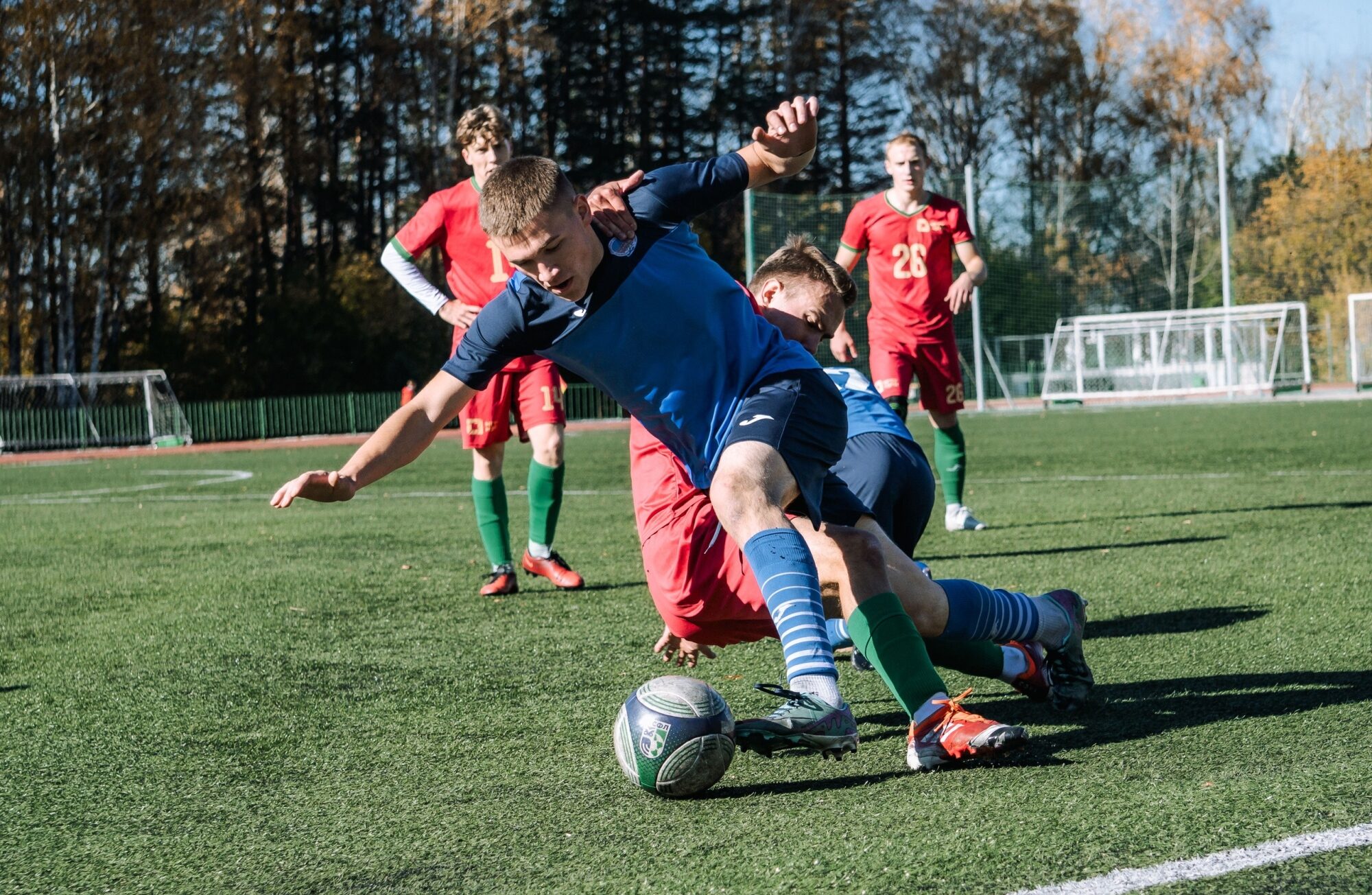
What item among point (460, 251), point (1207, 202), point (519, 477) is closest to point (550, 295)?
point (460, 251)

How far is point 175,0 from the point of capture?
29.7 meters

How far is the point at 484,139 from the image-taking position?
6125mm

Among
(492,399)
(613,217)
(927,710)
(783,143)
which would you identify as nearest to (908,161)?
(492,399)

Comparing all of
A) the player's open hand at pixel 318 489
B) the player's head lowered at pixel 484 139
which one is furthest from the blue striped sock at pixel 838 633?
the player's head lowered at pixel 484 139

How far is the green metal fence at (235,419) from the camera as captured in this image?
27000 millimetres

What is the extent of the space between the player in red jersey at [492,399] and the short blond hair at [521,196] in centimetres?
326

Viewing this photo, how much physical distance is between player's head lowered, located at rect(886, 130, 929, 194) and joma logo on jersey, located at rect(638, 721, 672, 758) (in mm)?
5431

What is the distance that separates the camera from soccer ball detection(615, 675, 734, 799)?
2.83 metres

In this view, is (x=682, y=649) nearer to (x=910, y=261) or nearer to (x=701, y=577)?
(x=701, y=577)

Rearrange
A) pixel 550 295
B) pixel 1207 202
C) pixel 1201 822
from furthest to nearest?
1. pixel 1207 202
2. pixel 550 295
3. pixel 1201 822

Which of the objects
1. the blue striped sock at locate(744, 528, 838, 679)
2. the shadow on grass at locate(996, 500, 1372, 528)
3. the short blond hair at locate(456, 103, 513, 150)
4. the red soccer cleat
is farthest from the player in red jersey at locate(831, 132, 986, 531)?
the blue striped sock at locate(744, 528, 838, 679)

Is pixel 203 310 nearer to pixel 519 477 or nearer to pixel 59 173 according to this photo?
pixel 59 173

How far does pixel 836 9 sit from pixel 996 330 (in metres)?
15.4

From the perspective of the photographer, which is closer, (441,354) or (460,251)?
(460,251)
